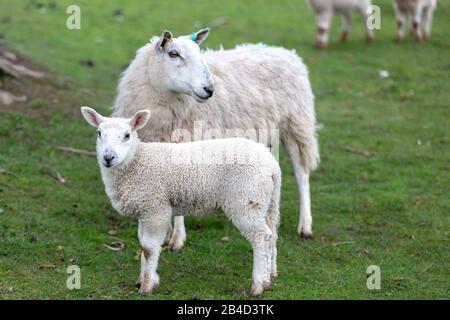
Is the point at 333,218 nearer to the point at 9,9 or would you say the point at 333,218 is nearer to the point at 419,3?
the point at 419,3

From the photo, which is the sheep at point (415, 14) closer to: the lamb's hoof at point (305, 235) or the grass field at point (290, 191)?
the grass field at point (290, 191)

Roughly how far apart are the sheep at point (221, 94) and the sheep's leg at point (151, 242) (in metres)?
1.23

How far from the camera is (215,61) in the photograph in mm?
7574

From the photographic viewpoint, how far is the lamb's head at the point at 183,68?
6637 mm

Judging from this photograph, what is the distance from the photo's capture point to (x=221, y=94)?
735 cm

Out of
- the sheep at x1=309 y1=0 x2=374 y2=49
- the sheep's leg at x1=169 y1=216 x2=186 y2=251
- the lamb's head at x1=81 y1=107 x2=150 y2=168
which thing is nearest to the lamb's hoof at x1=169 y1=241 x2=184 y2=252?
the sheep's leg at x1=169 y1=216 x2=186 y2=251

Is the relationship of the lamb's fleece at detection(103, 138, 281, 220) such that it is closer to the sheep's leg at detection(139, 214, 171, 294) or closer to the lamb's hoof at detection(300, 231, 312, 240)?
the sheep's leg at detection(139, 214, 171, 294)

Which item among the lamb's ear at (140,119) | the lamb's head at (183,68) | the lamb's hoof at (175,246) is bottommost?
the lamb's hoof at (175,246)

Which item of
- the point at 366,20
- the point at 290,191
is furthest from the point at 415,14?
the point at 290,191

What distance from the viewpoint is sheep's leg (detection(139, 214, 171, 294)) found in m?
5.83

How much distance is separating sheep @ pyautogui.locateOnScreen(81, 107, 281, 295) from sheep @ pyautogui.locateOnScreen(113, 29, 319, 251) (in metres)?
0.91

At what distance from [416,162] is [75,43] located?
7.65 m

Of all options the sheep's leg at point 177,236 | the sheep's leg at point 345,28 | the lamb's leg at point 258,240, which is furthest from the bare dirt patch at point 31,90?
the sheep's leg at point 345,28

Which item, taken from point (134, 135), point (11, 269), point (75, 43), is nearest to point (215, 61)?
point (134, 135)
